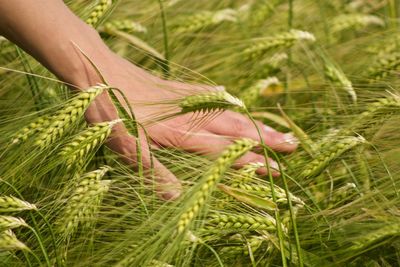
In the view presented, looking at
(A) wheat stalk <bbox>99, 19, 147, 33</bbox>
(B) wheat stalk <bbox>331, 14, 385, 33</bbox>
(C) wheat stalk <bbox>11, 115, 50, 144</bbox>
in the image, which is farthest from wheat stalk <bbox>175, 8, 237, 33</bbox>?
(C) wheat stalk <bbox>11, 115, 50, 144</bbox>

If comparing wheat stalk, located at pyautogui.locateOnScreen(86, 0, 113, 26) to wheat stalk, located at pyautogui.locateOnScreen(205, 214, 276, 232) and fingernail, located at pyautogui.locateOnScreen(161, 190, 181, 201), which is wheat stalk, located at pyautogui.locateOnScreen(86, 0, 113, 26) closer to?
fingernail, located at pyautogui.locateOnScreen(161, 190, 181, 201)

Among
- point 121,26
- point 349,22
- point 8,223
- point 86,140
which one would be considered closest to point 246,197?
point 86,140

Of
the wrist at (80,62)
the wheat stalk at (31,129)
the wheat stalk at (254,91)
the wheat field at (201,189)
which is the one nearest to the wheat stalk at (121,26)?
the wheat field at (201,189)

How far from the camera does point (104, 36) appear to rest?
229 cm

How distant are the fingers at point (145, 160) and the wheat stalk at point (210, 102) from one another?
0.10 meters

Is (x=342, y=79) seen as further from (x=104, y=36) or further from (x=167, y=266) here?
(x=167, y=266)

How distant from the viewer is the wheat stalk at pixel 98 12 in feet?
6.24

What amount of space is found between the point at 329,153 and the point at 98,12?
1.83 feet

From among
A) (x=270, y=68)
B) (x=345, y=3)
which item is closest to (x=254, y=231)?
(x=270, y=68)

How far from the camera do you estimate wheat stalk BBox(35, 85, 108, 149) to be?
1.54 metres

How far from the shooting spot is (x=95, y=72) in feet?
5.49

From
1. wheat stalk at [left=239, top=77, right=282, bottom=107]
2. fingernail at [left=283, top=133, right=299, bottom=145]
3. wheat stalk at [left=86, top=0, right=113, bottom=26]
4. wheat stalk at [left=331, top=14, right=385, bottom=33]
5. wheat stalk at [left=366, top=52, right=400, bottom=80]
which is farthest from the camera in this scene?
wheat stalk at [left=331, top=14, right=385, bottom=33]

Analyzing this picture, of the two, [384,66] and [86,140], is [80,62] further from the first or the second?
[384,66]

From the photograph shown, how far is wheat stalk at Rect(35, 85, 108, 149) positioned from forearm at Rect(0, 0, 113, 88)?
0.12m
